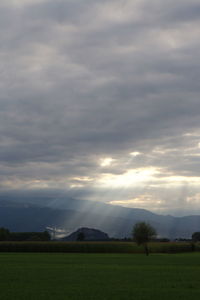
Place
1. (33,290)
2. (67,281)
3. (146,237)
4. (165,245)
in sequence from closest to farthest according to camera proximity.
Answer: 1. (33,290)
2. (67,281)
3. (146,237)
4. (165,245)

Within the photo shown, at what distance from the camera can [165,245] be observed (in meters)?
161

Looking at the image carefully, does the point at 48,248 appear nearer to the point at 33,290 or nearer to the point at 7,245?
the point at 7,245

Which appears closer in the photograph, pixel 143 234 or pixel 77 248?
pixel 143 234

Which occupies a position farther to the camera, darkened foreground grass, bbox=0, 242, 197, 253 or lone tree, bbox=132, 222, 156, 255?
lone tree, bbox=132, 222, 156, 255

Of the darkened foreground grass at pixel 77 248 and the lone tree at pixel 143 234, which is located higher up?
the lone tree at pixel 143 234

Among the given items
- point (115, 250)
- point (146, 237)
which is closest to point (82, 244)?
point (115, 250)

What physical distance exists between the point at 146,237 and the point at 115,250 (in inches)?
458

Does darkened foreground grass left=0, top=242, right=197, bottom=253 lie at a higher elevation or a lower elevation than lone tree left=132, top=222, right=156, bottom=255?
lower

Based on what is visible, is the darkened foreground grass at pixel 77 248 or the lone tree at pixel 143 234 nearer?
the darkened foreground grass at pixel 77 248

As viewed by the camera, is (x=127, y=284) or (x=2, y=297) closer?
(x=2, y=297)

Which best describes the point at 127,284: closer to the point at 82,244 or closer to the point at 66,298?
the point at 66,298

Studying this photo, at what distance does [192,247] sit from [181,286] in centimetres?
13642

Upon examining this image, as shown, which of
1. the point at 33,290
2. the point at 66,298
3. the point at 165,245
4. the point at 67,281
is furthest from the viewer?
the point at 165,245

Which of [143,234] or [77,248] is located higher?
[143,234]
